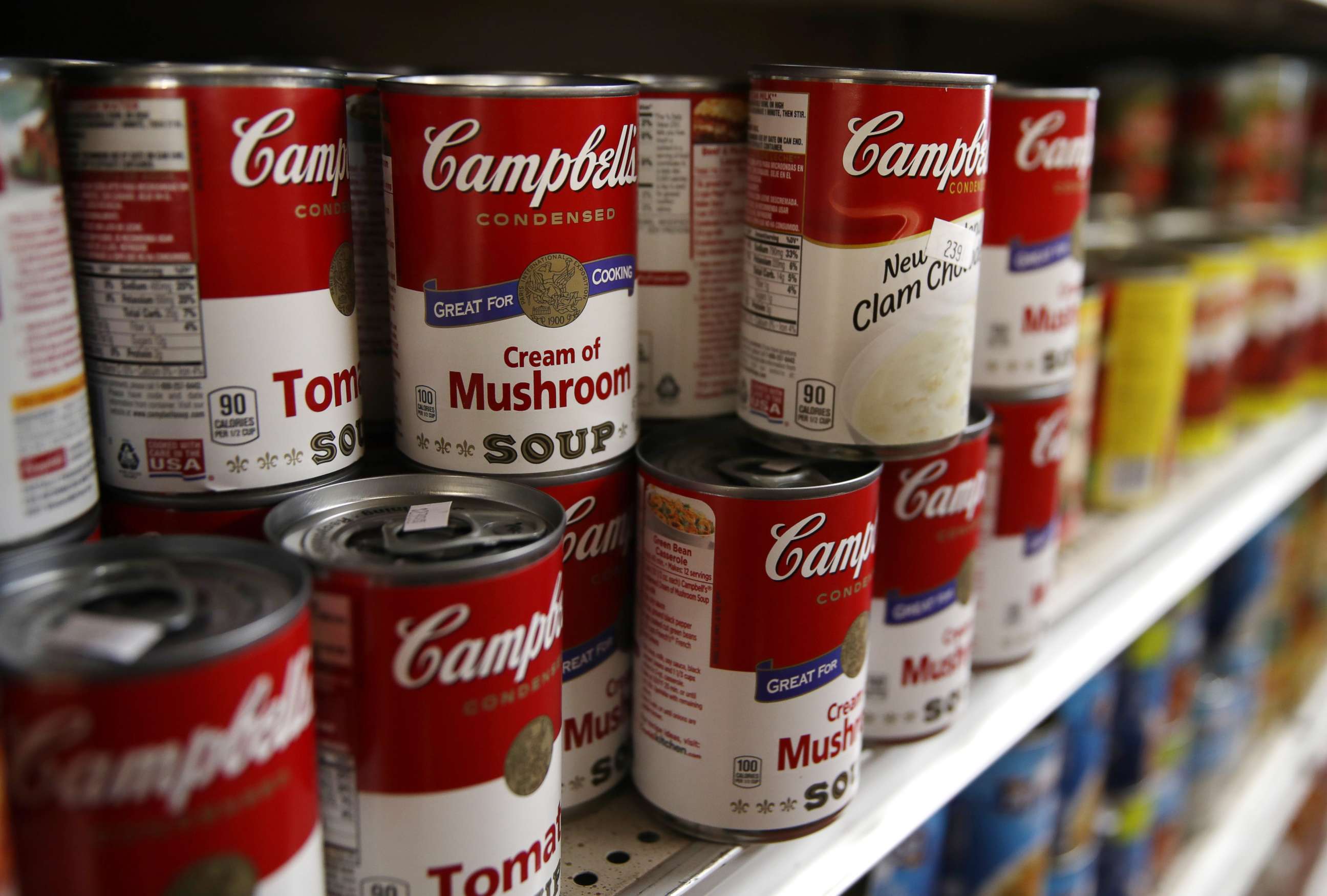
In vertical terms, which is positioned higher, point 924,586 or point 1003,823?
point 924,586

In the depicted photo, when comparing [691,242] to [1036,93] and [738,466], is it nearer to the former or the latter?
[738,466]

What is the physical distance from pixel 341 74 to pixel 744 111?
0.38m

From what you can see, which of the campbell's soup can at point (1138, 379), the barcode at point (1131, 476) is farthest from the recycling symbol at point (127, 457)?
the barcode at point (1131, 476)

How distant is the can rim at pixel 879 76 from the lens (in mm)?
915

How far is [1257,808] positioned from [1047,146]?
1.66 metres

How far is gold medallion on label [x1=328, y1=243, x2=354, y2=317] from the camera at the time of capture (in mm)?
855

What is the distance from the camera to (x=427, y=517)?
82cm

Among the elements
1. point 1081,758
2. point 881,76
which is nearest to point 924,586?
point 881,76

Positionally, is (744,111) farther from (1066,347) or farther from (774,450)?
(1066,347)

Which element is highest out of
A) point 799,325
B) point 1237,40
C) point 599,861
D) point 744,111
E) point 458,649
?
point 1237,40

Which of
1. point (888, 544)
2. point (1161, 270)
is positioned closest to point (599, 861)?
point (888, 544)

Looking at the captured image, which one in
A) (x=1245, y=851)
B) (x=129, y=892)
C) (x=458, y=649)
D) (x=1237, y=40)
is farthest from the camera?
(x=1237, y=40)

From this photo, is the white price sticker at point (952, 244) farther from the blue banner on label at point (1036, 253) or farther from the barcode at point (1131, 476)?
the barcode at point (1131, 476)

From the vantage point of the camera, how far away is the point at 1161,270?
5.73 feet
